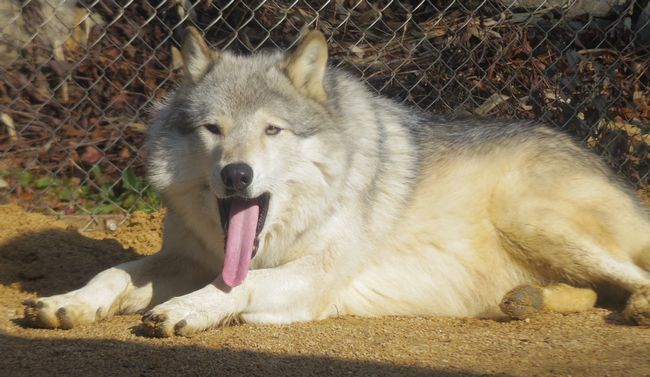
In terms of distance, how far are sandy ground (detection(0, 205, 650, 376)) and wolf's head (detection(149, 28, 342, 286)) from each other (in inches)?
20.1

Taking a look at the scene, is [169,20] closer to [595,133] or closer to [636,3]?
[595,133]

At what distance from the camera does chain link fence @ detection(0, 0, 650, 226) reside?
6.27 meters

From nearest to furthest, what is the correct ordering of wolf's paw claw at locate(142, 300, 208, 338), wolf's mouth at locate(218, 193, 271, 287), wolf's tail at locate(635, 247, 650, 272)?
wolf's paw claw at locate(142, 300, 208, 338) → wolf's mouth at locate(218, 193, 271, 287) → wolf's tail at locate(635, 247, 650, 272)

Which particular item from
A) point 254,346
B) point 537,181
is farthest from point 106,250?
point 537,181

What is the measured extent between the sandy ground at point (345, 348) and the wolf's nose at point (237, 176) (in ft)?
2.21

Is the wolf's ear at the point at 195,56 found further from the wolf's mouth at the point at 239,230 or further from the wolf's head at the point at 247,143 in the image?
the wolf's mouth at the point at 239,230

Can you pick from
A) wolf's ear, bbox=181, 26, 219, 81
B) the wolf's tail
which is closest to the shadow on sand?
wolf's ear, bbox=181, 26, 219, 81

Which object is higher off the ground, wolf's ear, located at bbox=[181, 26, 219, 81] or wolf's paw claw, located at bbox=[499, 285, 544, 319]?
wolf's ear, located at bbox=[181, 26, 219, 81]

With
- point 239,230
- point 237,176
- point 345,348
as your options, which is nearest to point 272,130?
point 237,176

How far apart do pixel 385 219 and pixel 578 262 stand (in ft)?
3.43

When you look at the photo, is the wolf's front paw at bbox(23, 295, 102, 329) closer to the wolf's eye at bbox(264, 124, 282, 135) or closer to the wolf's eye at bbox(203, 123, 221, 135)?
the wolf's eye at bbox(203, 123, 221, 135)

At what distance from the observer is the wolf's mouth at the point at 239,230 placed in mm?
3963

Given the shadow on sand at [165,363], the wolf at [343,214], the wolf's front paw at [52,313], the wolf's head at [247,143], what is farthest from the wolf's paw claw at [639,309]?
the wolf's front paw at [52,313]

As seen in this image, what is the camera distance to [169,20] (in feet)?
22.4
